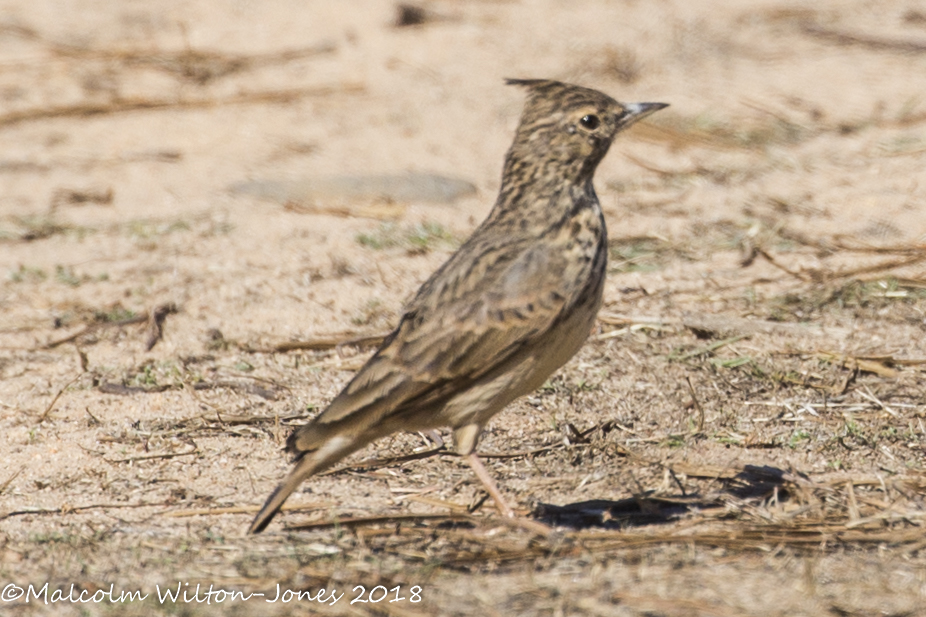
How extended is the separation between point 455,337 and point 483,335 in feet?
0.28

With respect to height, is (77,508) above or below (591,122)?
below

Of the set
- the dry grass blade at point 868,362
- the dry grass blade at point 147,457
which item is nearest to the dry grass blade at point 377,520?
the dry grass blade at point 147,457

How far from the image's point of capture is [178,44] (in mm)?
10656

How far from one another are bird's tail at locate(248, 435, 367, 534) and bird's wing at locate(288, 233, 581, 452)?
0.05 meters

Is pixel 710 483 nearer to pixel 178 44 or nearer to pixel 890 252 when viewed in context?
pixel 890 252

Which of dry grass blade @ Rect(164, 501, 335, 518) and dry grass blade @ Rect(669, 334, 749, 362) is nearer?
dry grass blade @ Rect(164, 501, 335, 518)

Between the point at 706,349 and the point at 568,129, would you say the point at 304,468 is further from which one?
the point at 706,349

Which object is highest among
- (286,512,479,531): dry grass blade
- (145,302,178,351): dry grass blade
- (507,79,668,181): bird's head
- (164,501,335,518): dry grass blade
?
(507,79,668,181): bird's head

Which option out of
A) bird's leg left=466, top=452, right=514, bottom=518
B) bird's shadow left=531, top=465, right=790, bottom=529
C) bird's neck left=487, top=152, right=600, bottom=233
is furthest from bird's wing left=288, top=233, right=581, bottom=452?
bird's shadow left=531, top=465, right=790, bottom=529

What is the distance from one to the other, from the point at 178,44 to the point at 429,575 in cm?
806

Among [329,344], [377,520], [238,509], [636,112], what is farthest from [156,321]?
[636,112]

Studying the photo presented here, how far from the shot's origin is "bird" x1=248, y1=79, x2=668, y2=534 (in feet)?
12.3

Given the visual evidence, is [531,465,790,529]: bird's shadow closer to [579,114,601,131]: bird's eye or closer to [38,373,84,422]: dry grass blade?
[579,114,601,131]: bird's eye

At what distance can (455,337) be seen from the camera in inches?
151
